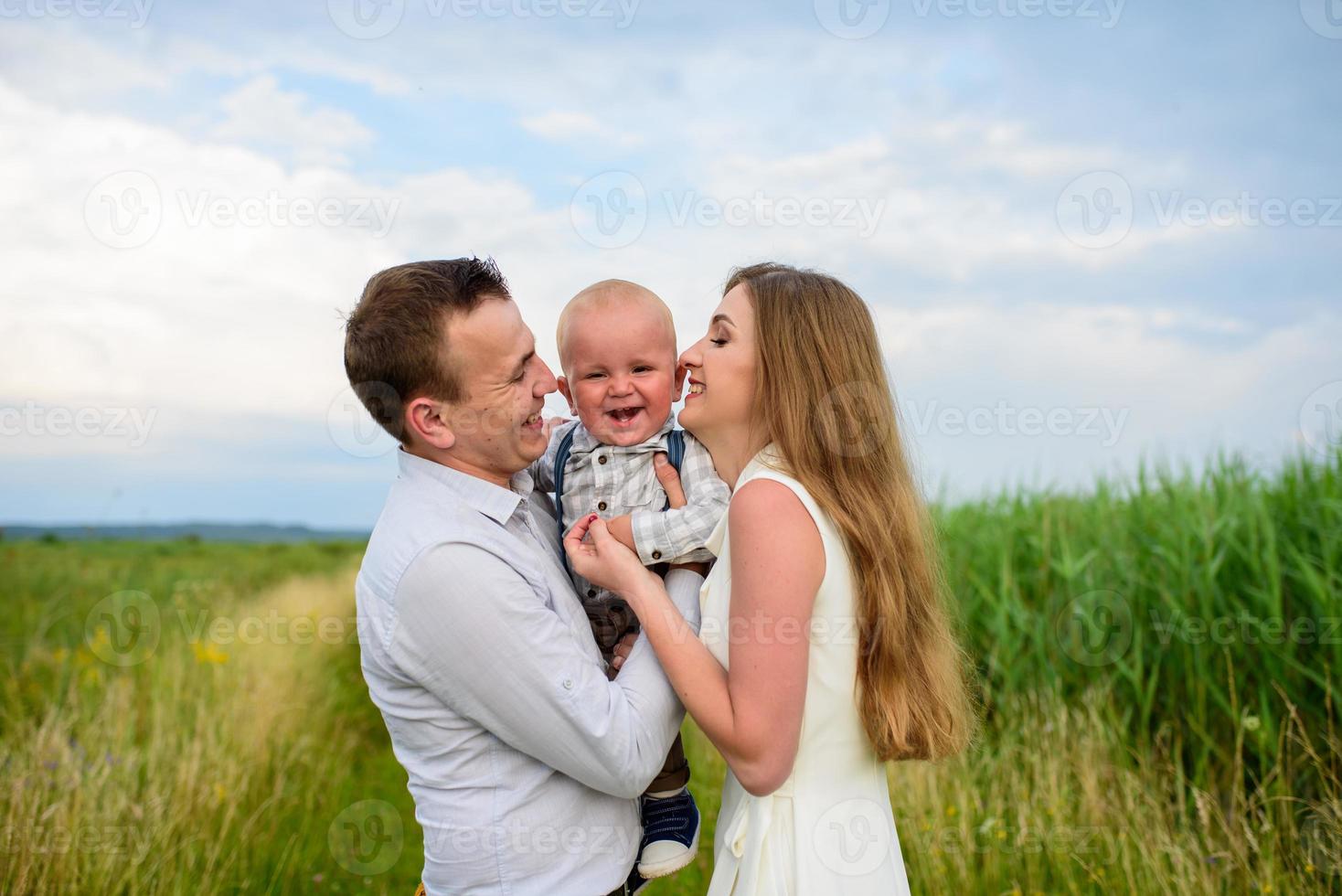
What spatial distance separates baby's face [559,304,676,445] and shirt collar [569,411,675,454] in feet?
0.05

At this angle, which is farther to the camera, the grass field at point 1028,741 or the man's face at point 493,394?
the grass field at point 1028,741

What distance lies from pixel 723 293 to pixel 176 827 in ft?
13.5

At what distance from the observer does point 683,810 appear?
2609 millimetres

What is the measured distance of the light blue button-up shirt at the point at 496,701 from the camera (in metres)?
2.09

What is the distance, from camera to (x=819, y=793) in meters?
2.40

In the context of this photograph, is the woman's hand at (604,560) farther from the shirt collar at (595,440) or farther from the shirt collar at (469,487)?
the shirt collar at (595,440)

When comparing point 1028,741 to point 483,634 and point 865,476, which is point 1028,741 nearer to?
point 865,476
